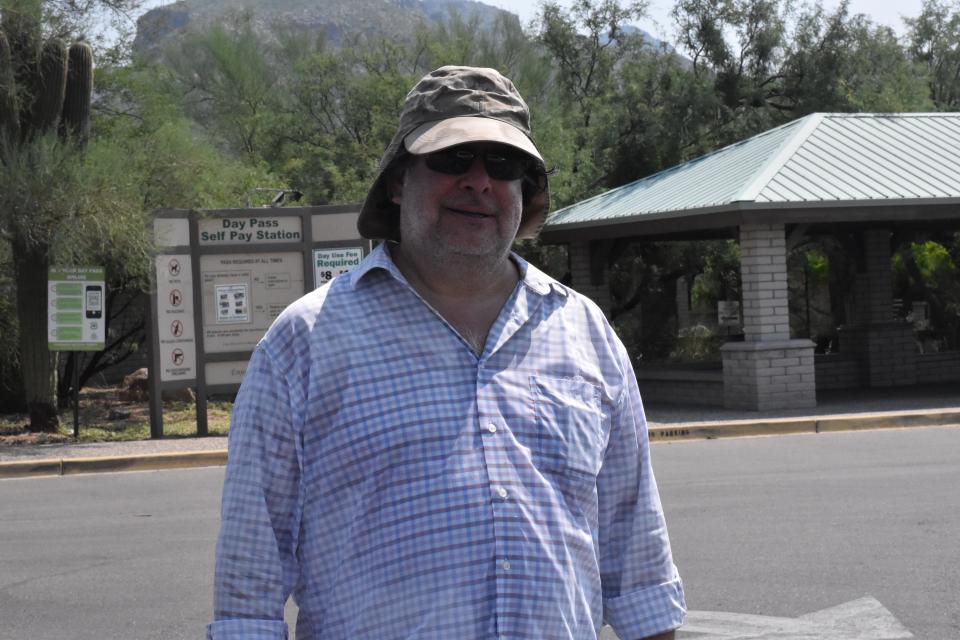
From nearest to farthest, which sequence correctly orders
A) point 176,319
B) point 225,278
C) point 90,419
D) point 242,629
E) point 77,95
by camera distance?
point 242,629 < point 176,319 < point 225,278 < point 77,95 < point 90,419

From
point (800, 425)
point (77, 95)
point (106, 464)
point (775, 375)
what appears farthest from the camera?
point (775, 375)

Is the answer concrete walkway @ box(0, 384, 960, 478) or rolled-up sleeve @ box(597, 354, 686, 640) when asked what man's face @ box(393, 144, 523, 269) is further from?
concrete walkway @ box(0, 384, 960, 478)

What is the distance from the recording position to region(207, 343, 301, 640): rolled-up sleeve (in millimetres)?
2207

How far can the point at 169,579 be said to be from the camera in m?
7.38

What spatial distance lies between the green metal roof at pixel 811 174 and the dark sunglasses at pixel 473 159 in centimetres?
1394

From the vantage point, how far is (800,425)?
47.9 feet

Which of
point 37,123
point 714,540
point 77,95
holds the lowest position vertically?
point 714,540

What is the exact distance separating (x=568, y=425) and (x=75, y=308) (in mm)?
13547

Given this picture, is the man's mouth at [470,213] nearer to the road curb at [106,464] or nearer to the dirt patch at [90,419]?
the road curb at [106,464]

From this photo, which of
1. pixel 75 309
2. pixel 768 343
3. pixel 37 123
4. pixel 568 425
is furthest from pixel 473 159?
pixel 768 343

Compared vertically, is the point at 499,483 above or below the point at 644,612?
above

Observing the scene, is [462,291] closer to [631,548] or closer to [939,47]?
[631,548]

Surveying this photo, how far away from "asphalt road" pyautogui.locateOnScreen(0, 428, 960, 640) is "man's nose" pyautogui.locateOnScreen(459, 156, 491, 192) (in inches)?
168

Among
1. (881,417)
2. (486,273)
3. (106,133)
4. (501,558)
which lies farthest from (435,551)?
(106,133)
